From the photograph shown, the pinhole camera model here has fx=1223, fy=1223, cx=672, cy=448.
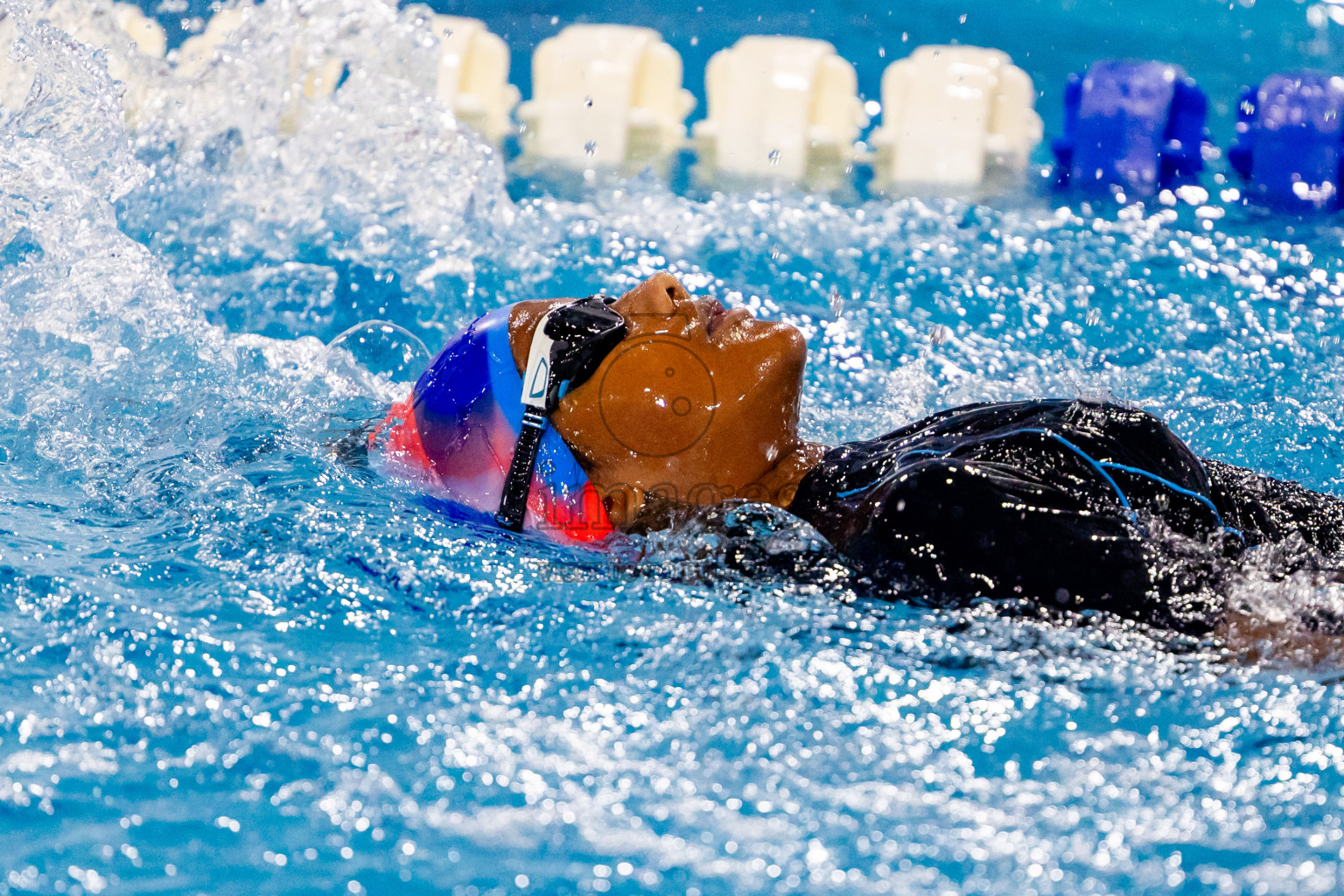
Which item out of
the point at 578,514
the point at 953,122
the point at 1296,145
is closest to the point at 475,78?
the point at 953,122

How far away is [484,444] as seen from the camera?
Result: 6.75ft

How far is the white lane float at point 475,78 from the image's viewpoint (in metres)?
5.06

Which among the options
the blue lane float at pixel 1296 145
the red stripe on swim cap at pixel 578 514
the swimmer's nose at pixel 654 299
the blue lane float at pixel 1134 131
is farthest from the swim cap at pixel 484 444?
the blue lane float at pixel 1296 145

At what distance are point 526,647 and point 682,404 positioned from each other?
0.45 metres

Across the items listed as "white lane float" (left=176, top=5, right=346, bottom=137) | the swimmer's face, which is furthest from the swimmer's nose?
"white lane float" (left=176, top=5, right=346, bottom=137)

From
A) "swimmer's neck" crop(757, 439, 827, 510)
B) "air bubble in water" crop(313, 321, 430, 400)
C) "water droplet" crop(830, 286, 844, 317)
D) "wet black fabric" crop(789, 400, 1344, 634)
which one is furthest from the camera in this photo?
"water droplet" crop(830, 286, 844, 317)

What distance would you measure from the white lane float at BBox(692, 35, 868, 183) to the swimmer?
2.64 meters

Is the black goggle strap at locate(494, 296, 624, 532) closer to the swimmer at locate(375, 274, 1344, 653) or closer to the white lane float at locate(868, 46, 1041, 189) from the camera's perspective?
the swimmer at locate(375, 274, 1344, 653)

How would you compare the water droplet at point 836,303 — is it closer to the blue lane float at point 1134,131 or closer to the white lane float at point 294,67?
the blue lane float at point 1134,131

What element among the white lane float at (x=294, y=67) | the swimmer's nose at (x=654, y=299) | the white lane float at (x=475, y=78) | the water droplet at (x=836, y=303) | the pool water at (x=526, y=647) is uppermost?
the white lane float at (x=475, y=78)

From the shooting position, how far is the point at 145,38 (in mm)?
5445

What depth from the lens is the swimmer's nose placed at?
6.61 feet

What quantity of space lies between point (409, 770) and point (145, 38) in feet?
16.1

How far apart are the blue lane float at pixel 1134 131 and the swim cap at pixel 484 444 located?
2.96 metres
